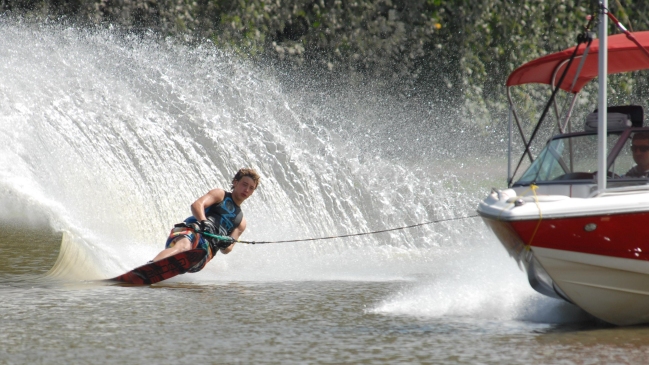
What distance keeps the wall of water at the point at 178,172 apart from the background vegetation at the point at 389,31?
2.02 meters

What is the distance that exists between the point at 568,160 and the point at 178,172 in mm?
5118

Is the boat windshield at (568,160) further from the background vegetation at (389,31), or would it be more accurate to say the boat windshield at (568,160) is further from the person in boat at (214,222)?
the background vegetation at (389,31)

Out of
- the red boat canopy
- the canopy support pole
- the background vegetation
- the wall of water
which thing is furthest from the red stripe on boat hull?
the background vegetation

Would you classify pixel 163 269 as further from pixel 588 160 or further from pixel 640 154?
pixel 640 154

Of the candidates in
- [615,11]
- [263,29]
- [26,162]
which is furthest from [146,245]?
[615,11]

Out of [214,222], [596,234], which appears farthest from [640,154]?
[214,222]

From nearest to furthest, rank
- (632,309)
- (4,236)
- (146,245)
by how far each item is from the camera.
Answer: (632,309), (146,245), (4,236)

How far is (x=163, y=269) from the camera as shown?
25.7 feet

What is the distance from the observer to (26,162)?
33.7 ft

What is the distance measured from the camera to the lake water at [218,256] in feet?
18.0

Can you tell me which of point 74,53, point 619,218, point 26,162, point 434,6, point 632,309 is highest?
point 434,6

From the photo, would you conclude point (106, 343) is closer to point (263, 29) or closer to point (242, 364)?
point (242, 364)

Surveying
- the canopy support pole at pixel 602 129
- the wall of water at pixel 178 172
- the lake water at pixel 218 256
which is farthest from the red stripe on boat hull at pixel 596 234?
the wall of water at pixel 178 172

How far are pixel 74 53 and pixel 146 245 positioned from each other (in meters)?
3.07
